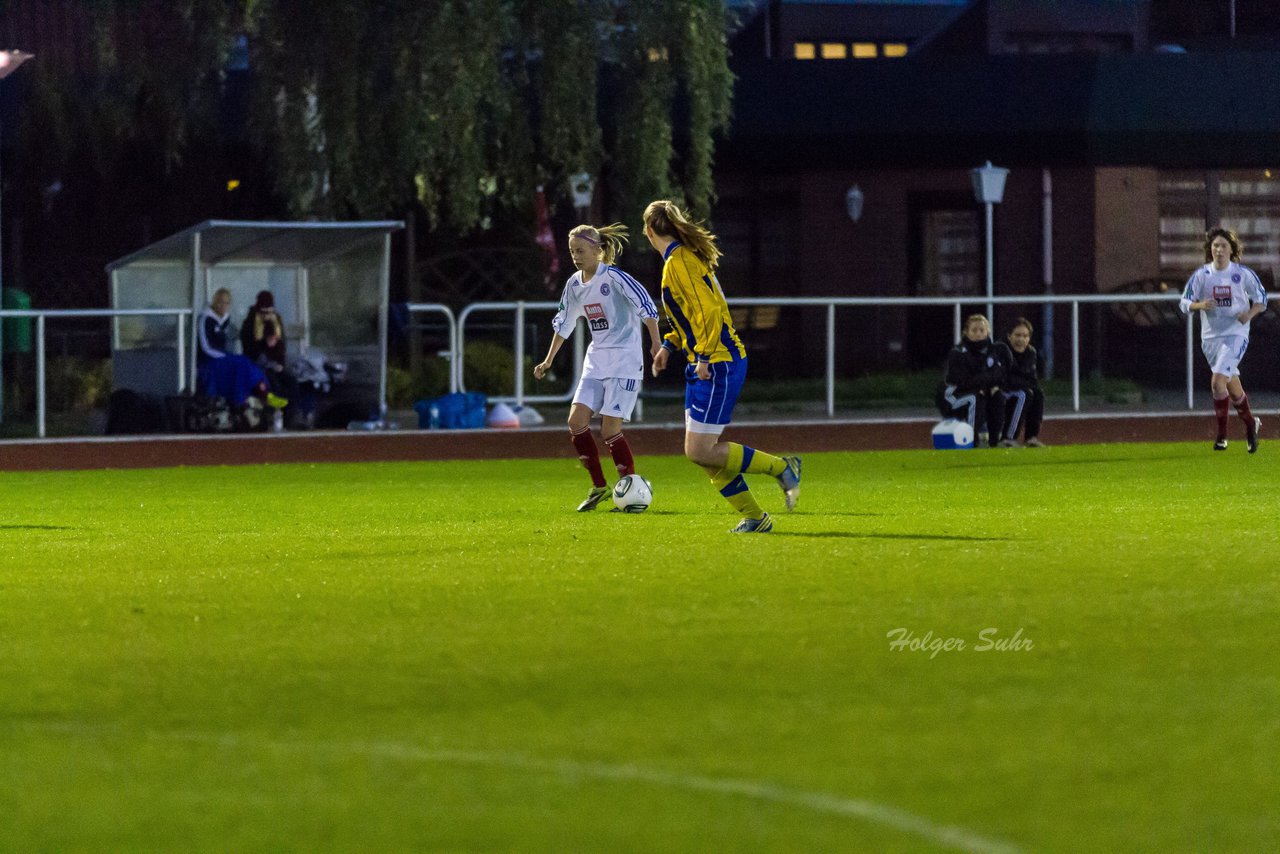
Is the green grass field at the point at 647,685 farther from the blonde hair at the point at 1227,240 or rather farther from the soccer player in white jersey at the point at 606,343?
the blonde hair at the point at 1227,240

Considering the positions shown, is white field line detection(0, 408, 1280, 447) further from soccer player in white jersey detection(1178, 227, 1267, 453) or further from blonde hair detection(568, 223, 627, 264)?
blonde hair detection(568, 223, 627, 264)

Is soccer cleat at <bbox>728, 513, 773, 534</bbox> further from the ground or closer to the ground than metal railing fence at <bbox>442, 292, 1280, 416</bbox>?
closer to the ground

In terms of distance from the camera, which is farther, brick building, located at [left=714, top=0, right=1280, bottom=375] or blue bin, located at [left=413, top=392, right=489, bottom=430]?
brick building, located at [left=714, top=0, right=1280, bottom=375]

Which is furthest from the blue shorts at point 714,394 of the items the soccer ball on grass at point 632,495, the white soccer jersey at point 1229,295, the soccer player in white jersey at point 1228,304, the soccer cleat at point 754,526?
the white soccer jersey at point 1229,295

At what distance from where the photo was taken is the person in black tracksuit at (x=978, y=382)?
19.4m

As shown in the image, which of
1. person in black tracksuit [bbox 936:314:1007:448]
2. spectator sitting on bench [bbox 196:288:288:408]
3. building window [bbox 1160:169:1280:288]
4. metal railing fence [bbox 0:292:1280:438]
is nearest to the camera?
person in black tracksuit [bbox 936:314:1007:448]

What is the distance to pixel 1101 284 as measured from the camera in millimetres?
33156

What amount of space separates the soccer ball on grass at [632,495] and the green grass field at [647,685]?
2.20 feet

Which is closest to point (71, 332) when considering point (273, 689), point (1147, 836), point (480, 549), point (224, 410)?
point (224, 410)

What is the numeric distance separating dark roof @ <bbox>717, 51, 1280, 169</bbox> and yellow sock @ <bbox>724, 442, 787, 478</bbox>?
18.2m

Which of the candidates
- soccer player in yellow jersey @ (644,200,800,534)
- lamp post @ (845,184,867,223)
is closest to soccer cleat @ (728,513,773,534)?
soccer player in yellow jersey @ (644,200,800,534)

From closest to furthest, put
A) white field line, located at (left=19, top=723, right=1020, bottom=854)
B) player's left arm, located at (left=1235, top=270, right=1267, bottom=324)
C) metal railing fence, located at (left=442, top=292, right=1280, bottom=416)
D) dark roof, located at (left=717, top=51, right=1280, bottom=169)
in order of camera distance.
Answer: white field line, located at (left=19, top=723, right=1020, bottom=854) < player's left arm, located at (left=1235, top=270, right=1267, bottom=324) < metal railing fence, located at (left=442, top=292, right=1280, bottom=416) < dark roof, located at (left=717, top=51, right=1280, bottom=169)

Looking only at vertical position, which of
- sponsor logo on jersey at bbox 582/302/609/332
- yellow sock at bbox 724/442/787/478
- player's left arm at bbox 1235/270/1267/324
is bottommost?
yellow sock at bbox 724/442/787/478

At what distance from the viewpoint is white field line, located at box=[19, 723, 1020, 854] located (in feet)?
14.9
